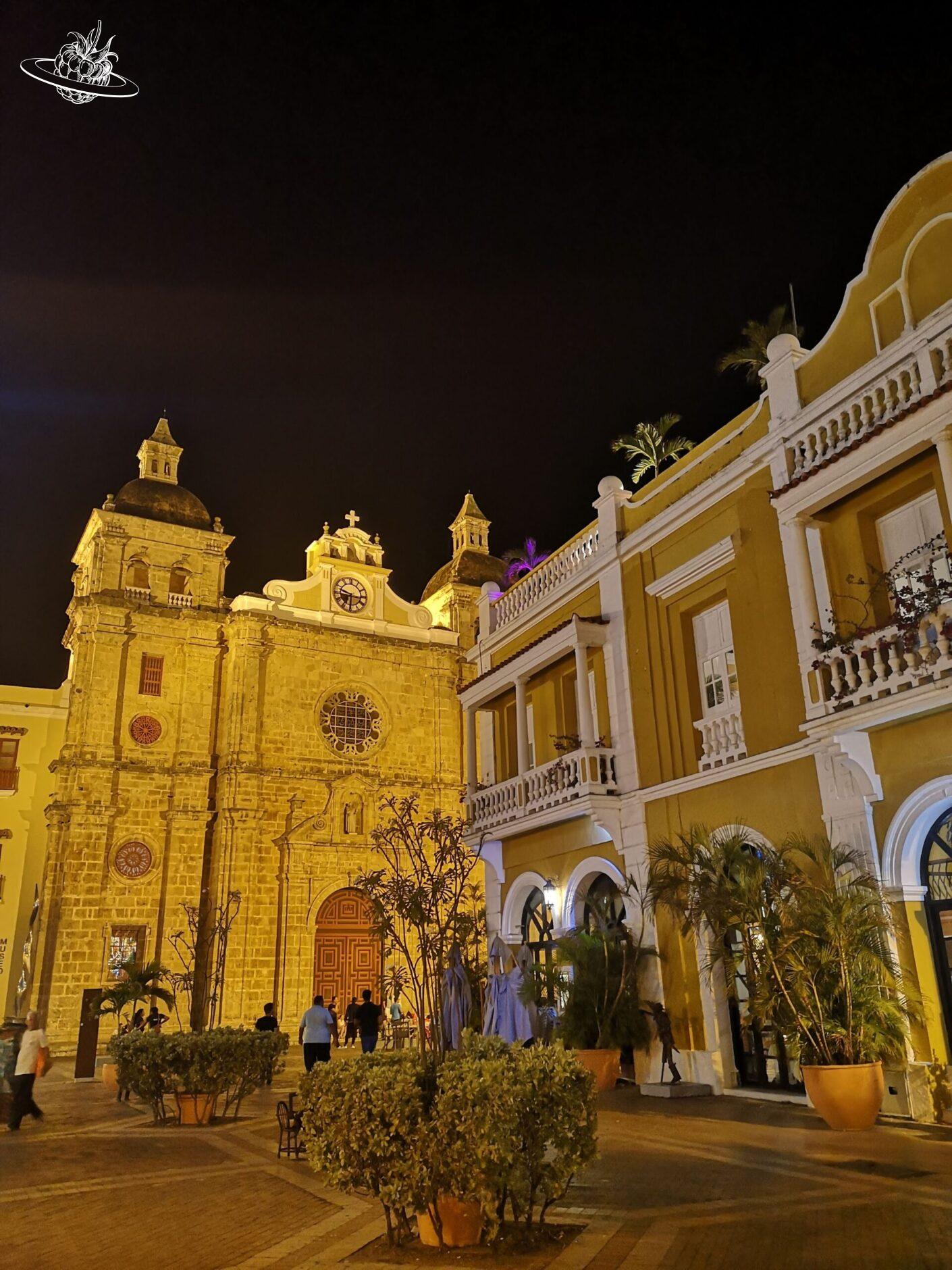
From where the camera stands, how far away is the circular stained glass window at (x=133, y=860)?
26.2m

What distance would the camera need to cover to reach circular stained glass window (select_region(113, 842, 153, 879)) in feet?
86.0

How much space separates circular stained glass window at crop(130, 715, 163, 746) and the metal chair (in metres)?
19.5

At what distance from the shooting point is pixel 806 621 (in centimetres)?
1150

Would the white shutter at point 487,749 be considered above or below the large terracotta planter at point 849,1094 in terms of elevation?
above

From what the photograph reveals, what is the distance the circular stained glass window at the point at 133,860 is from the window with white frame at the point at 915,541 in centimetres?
2177

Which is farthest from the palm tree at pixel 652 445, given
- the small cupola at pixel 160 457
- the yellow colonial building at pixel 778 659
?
the small cupola at pixel 160 457

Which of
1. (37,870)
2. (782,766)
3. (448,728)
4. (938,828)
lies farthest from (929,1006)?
(37,870)

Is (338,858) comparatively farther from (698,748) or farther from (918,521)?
(918,521)

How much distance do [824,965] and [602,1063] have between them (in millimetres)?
4482

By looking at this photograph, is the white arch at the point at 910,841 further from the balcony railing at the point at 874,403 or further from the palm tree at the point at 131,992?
the palm tree at the point at 131,992

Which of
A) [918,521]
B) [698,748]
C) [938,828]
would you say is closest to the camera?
[938,828]

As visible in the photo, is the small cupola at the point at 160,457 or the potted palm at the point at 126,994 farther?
the small cupola at the point at 160,457

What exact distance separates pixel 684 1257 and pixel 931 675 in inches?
242

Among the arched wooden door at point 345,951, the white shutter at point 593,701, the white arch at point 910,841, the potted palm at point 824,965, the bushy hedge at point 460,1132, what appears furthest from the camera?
the arched wooden door at point 345,951
